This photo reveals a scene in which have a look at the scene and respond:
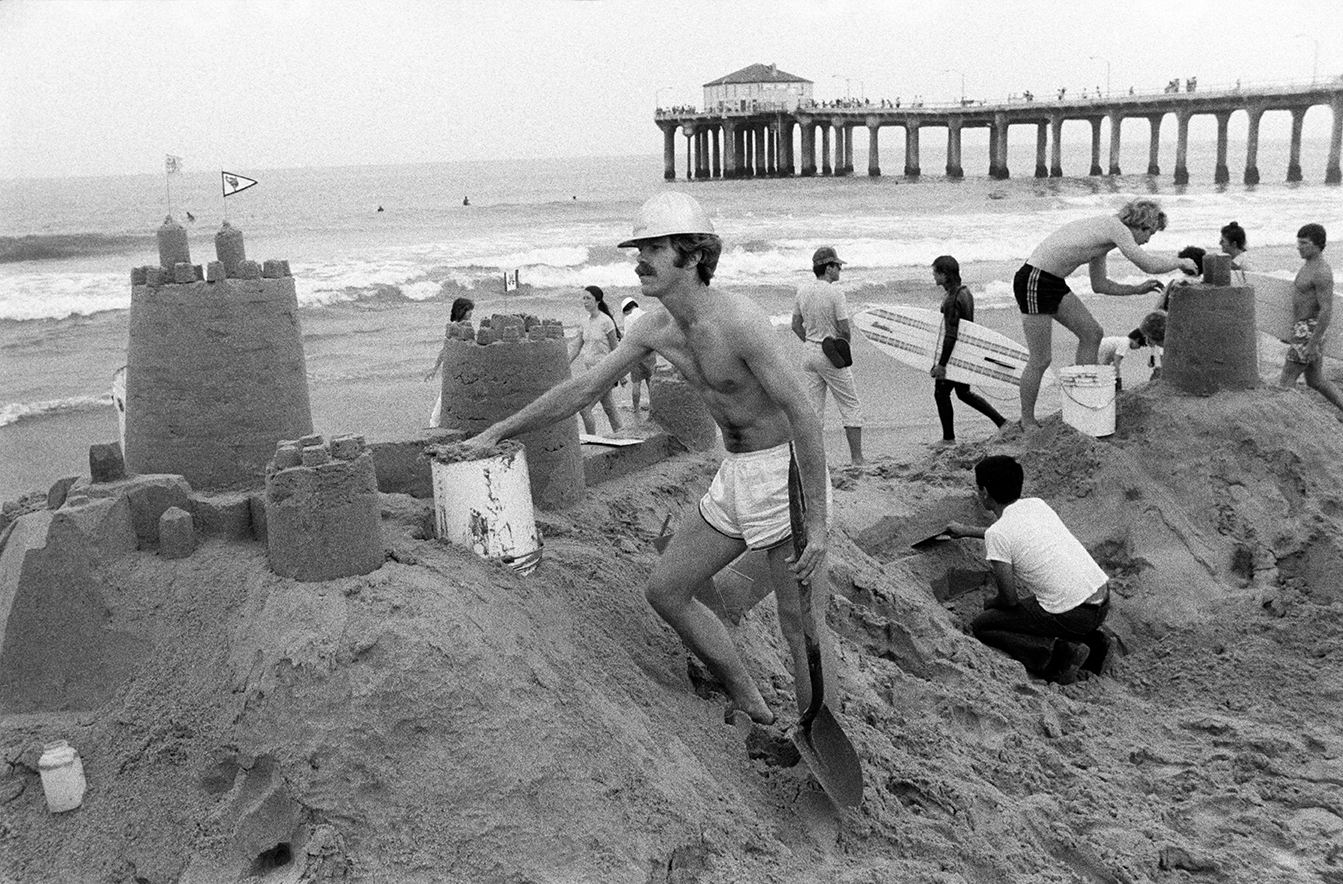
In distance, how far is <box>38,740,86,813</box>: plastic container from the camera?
10.5ft

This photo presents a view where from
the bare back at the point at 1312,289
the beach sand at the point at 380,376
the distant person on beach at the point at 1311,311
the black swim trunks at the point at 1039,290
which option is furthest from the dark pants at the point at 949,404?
the bare back at the point at 1312,289

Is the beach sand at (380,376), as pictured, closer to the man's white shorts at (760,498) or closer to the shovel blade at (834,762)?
the man's white shorts at (760,498)

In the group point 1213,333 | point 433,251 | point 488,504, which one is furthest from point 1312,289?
point 433,251

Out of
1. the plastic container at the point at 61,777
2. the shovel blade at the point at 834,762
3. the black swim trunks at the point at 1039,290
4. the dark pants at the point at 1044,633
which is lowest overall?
the dark pants at the point at 1044,633

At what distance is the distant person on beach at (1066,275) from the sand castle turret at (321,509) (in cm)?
445

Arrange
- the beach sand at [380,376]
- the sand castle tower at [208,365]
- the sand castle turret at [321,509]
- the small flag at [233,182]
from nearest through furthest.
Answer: the sand castle turret at [321,509] < the sand castle tower at [208,365] < the small flag at [233,182] < the beach sand at [380,376]

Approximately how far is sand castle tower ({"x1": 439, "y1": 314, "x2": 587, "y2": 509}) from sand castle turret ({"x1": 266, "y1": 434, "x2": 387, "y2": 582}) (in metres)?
1.10

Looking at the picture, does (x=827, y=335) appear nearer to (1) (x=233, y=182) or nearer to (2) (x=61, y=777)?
(1) (x=233, y=182)

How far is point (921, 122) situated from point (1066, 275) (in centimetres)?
4669

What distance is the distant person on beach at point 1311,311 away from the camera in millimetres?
7176

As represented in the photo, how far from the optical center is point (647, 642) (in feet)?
13.1

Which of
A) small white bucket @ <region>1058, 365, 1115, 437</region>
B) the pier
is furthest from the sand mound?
the pier

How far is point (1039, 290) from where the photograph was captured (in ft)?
22.2

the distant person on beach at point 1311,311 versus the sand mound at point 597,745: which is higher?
the distant person on beach at point 1311,311
